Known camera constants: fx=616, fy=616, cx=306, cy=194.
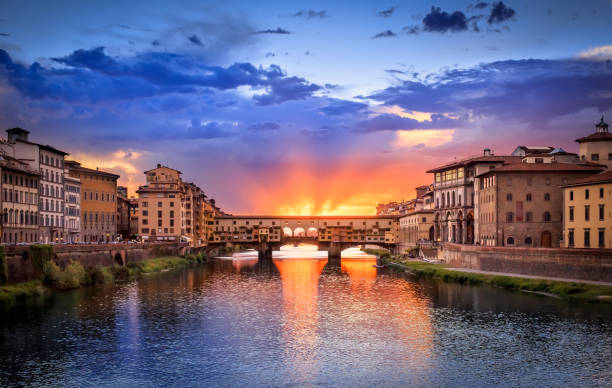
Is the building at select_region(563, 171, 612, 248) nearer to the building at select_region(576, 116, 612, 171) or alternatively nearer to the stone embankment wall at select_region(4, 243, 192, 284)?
the building at select_region(576, 116, 612, 171)

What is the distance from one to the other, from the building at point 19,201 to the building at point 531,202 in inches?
2248

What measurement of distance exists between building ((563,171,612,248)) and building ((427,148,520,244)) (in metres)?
21.7

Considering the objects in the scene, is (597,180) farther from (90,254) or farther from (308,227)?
(308,227)

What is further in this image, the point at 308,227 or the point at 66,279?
the point at 308,227

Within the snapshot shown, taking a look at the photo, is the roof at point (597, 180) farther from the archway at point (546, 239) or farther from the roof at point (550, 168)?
the archway at point (546, 239)

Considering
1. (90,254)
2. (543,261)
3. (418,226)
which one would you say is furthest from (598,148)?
(90,254)

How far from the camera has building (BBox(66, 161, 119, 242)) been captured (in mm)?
98938

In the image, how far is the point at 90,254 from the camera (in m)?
70.4

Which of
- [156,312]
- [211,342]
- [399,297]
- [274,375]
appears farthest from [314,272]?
[274,375]

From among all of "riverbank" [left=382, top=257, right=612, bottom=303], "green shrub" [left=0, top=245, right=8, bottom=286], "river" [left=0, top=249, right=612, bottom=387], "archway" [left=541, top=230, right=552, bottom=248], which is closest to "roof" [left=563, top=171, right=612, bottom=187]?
"archway" [left=541, top=230, right=552, bottom=248]

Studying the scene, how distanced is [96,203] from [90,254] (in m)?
34.3

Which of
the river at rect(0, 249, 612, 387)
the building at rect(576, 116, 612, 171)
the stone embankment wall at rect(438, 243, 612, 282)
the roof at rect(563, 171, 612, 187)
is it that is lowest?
the river at rect(0, 249, 612, 387)

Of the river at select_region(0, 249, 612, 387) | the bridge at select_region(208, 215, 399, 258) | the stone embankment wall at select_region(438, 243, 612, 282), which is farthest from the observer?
the bridge at select_region(208, 215, 399, 258)

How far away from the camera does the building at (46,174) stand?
254 ft
